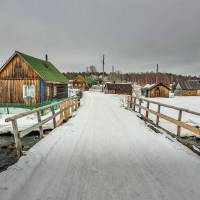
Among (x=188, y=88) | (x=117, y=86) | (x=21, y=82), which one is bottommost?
(x=188, y=88)

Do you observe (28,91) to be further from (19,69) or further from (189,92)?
(189,92)

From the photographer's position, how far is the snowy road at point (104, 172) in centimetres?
383

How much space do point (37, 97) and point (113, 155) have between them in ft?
66.2

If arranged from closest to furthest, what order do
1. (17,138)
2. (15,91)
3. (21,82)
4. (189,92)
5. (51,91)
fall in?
1. (17,138)
2. (21,82)
3. (15,91)
4. (51,91)
5. (189,92)

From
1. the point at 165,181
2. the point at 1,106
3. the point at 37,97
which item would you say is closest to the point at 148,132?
the point at 165,181

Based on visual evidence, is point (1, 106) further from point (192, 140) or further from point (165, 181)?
point (165, 181)

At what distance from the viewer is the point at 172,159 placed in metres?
5.64

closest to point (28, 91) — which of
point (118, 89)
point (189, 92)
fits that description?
point (118, 89)

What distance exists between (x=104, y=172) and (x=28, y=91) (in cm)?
2149

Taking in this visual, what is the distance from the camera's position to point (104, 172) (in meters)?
4.70

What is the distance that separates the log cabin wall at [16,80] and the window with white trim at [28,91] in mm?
309

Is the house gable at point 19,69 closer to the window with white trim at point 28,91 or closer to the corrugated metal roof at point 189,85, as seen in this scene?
the window with white trim at point 28,91

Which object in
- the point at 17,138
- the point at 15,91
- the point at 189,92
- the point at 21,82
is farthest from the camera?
the point at 189,92

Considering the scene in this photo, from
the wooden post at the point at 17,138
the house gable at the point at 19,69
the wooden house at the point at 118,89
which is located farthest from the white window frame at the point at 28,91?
the wooden house at the point at 118,89
